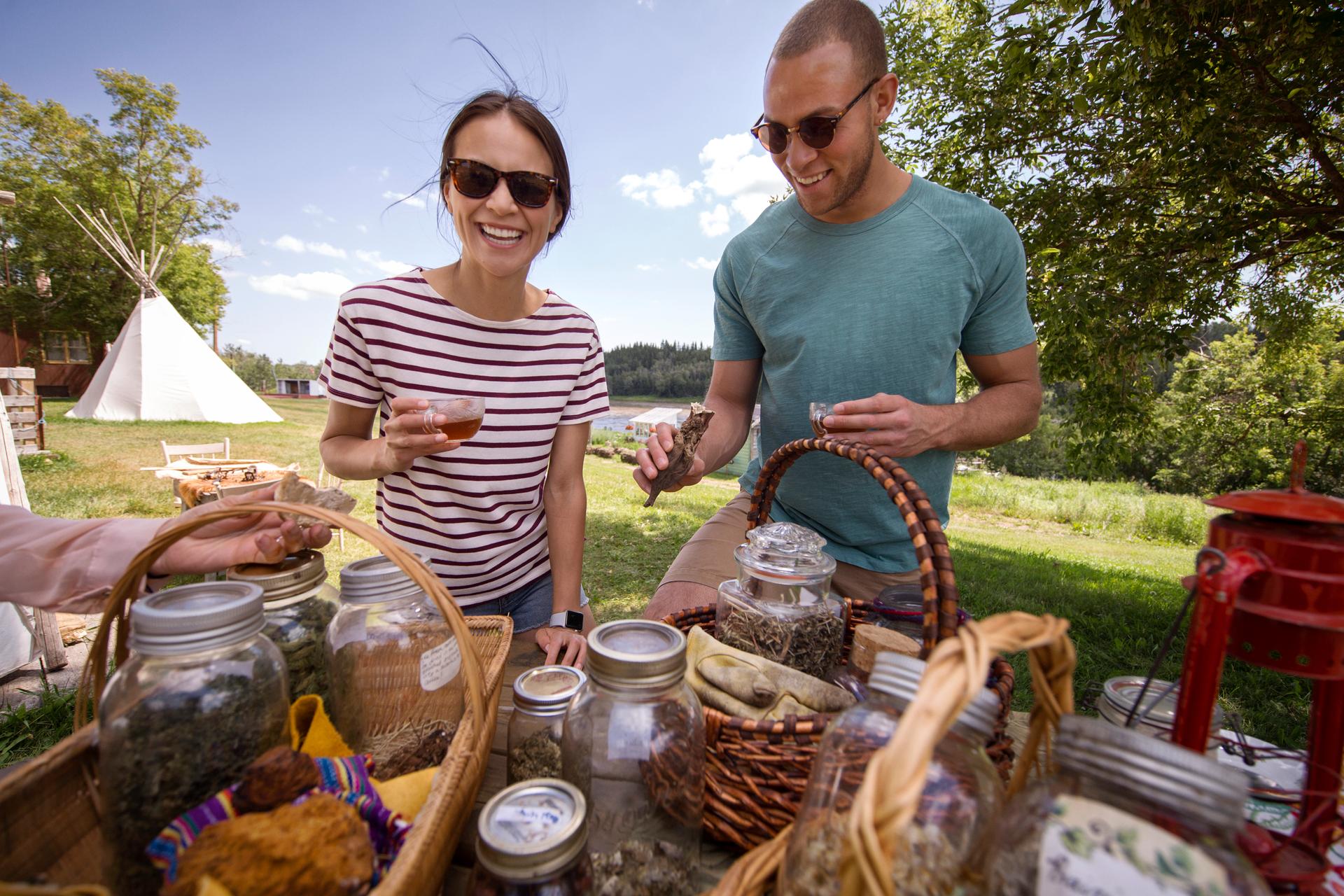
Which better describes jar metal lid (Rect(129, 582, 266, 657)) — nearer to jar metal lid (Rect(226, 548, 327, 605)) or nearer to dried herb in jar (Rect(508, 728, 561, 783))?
jar metal lid (Rect(226, 548, 327, 605))

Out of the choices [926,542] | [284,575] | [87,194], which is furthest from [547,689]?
[87,194]

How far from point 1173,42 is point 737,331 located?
4300 millimetres

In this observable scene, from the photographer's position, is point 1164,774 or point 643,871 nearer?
point 1164,774

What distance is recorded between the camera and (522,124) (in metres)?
2.36

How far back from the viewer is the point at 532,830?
2.82ft

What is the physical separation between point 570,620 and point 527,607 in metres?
0.37

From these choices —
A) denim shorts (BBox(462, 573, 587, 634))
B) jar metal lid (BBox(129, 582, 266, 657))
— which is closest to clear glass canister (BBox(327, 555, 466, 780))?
jar metal lid (BBox(129, 582, 266, 657))

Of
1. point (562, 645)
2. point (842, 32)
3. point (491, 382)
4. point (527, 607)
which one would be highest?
point (842, 32)

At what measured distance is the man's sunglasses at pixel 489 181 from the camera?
90.4 inches

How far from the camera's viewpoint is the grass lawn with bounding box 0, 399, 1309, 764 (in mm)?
5965

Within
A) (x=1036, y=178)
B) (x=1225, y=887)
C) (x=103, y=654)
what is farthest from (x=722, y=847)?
(x=1036, y=178)

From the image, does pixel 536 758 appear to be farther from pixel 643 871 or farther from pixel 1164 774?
pixel 1164 774

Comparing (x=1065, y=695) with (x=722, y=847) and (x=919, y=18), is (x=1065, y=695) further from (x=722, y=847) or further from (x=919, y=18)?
(x=919, y=18)

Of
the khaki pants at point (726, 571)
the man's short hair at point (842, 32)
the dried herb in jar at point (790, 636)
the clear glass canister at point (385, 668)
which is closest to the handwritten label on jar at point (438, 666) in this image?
the clear glass canister at point (385, 668)
